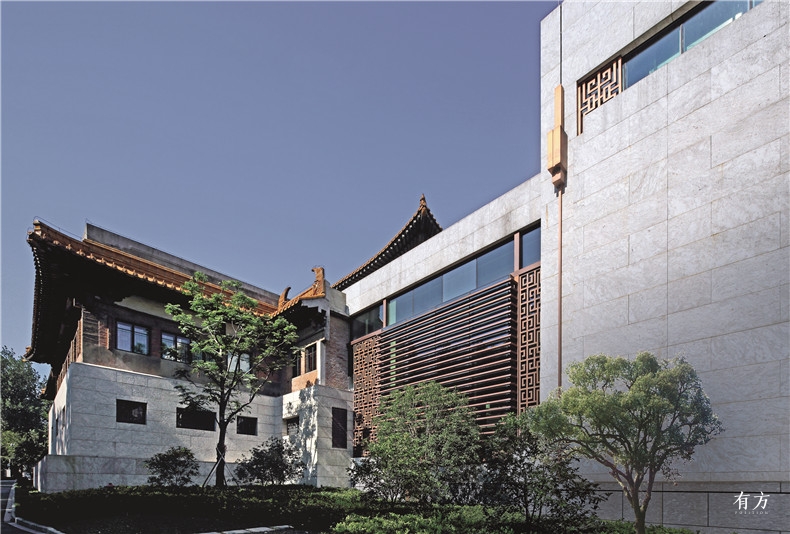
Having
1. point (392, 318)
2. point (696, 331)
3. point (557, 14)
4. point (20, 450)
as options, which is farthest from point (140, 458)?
point (20, 450)

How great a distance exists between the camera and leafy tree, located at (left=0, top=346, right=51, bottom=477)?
31.2 m

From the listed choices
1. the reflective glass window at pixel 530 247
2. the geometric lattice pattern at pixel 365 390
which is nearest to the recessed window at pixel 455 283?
the reflective glass window at pixel 530 247

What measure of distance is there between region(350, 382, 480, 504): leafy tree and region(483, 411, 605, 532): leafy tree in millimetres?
1372

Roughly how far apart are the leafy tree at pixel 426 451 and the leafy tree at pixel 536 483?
4.50 feet

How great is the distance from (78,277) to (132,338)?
2115 millimetres

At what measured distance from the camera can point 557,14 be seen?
42.5ft

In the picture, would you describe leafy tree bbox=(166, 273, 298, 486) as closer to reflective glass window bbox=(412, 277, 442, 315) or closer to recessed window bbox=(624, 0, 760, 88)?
reflective glass window bbox=(412, 277, 442, 315)

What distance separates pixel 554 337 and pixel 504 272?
230 cm

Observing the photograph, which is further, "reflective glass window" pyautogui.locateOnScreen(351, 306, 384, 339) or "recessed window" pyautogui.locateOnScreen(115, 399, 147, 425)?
"reflective glass window" pyautogui.locateOnScreen(351, 306, 384, 339)

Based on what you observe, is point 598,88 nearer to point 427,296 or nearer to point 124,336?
point 427,296

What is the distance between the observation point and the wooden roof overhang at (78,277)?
47.9 ft

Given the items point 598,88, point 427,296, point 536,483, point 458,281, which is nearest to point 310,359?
point 427,296

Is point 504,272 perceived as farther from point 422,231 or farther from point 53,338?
point 53,338

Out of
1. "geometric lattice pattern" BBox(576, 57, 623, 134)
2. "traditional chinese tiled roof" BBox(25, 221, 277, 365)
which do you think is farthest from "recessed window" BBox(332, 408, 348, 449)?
"geometric lattice pattern" BBox(576, 57, 623, 134)
